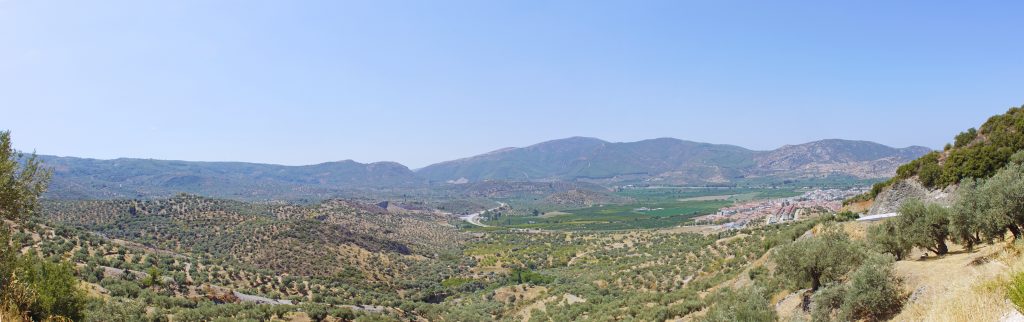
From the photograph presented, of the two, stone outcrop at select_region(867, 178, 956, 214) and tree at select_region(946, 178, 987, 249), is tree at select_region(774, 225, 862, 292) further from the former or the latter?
stone outcrop at select_region(867, 178, 956, 214)

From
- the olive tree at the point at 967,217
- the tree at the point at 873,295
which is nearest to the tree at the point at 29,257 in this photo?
the tree at the point at 873,295

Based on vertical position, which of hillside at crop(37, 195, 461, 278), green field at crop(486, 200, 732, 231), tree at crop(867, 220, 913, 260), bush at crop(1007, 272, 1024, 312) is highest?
bush at crop(1007, 272, 1024, 312)

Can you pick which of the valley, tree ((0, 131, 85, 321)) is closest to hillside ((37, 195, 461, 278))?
the valley

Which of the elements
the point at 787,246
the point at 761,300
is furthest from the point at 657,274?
the point at 761,300

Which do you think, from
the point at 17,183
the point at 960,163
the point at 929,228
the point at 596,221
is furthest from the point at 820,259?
the point at 596,221

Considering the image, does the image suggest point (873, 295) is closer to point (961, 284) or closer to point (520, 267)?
point (961, 284)

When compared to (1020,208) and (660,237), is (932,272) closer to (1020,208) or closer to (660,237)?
(1020,208)

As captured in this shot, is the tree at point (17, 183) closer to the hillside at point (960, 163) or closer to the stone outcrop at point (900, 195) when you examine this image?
the hillside at point (960, 163)
